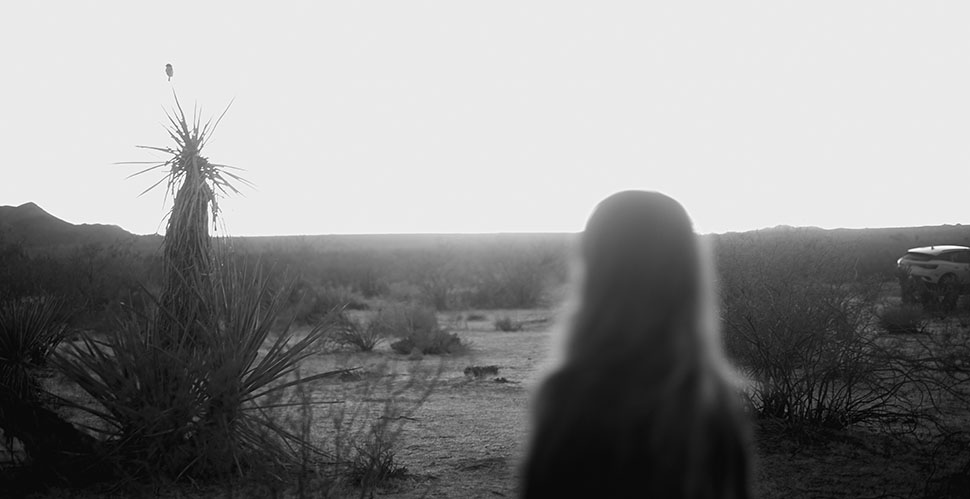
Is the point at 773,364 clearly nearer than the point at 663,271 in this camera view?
No

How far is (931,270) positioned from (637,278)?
22.2 metres

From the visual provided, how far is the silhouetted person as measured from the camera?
1.42 m

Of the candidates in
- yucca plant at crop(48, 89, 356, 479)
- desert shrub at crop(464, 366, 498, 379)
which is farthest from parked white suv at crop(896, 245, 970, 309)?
yucca plant at crop(48, 89, 356, 479)

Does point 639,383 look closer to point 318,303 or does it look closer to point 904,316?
point 904,316

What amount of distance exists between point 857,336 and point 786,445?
130 cm

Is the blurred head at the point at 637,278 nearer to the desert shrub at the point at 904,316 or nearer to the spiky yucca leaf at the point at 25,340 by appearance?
the spiky yucca leaf at the point at 25,340

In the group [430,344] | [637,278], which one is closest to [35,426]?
[637,278]

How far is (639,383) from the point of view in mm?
1423

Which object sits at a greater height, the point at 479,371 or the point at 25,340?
the point at 25,340

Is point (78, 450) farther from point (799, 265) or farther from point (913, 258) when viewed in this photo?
point (913, 258)

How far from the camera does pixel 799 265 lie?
28.6 feet

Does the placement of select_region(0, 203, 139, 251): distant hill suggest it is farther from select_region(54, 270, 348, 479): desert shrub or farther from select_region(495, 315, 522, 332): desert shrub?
select_region(54, 270, 348, 479): desert shrub

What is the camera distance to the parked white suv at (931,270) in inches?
719

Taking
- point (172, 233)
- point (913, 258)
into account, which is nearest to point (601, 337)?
point (172, 233)
